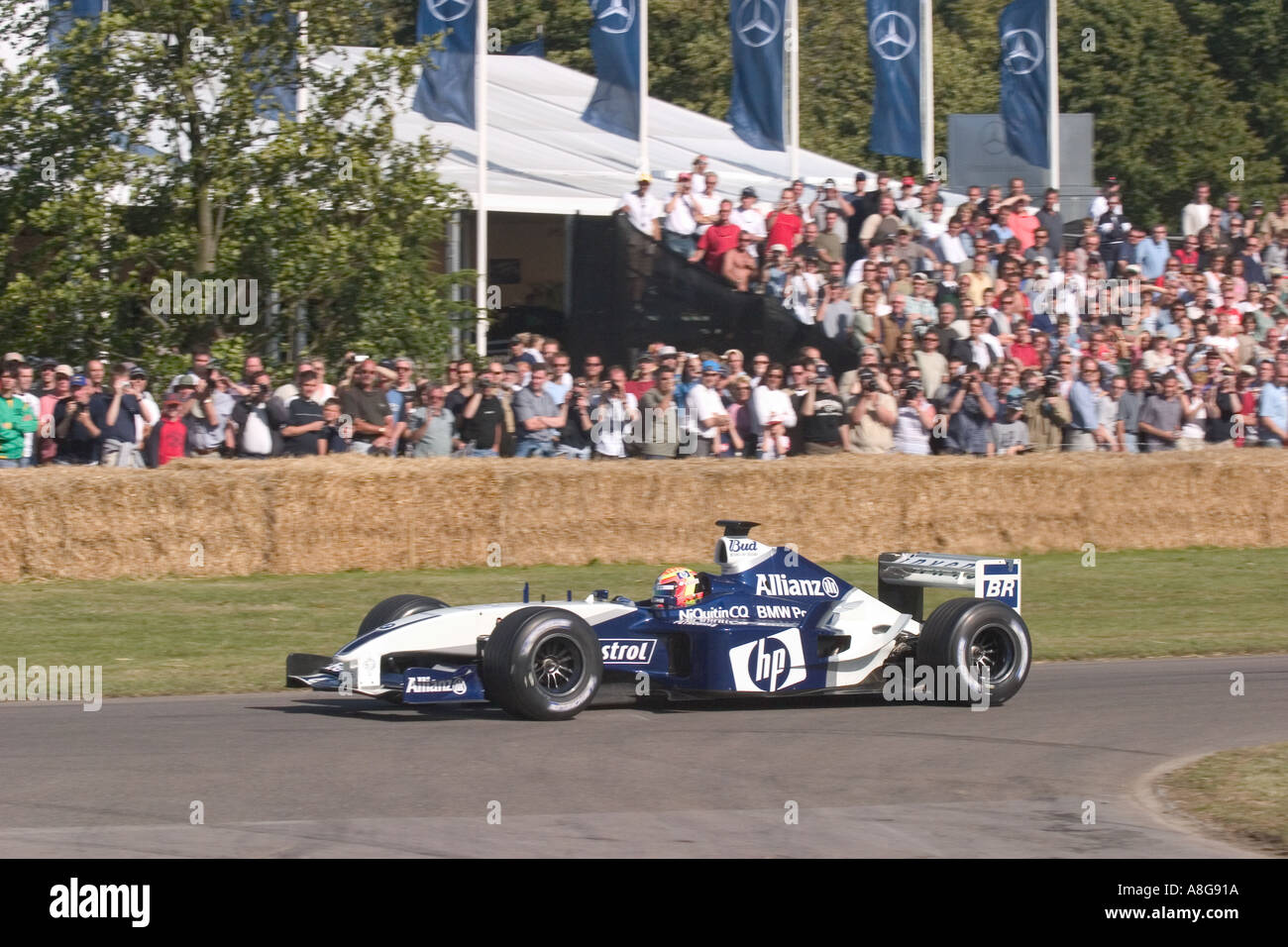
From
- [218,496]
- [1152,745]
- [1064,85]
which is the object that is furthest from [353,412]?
[1064,85]

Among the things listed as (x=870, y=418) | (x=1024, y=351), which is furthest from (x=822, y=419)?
(x=1024, y=351)

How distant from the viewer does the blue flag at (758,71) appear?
2400 cm

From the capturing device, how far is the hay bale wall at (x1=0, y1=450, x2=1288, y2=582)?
46.6ft

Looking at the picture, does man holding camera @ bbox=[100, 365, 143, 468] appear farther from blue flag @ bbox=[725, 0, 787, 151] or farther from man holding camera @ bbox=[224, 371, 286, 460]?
blue flag @ bbox=[725, 0, 787, 151]

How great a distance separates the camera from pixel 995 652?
412 inches

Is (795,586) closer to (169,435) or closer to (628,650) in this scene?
(628,650)

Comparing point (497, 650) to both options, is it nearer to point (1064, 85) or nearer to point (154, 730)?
point (154, 730)

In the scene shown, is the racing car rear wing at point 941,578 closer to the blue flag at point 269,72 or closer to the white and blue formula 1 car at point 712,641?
the white and blue formula 1 car at point 712,641

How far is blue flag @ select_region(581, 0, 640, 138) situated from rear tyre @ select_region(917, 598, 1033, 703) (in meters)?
14.2

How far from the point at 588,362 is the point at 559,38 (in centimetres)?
2987

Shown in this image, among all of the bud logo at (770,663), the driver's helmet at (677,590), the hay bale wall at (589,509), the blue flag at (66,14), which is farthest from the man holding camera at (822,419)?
the blue flag at (66,14)

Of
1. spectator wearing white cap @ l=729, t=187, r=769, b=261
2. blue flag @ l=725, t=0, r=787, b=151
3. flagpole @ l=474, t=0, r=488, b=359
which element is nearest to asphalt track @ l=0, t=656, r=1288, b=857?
spectator wearing white cap @ l=729, t=187, r=769, b=261

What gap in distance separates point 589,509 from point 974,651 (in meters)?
5.99

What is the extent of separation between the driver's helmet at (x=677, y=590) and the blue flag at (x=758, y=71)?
15.2m
